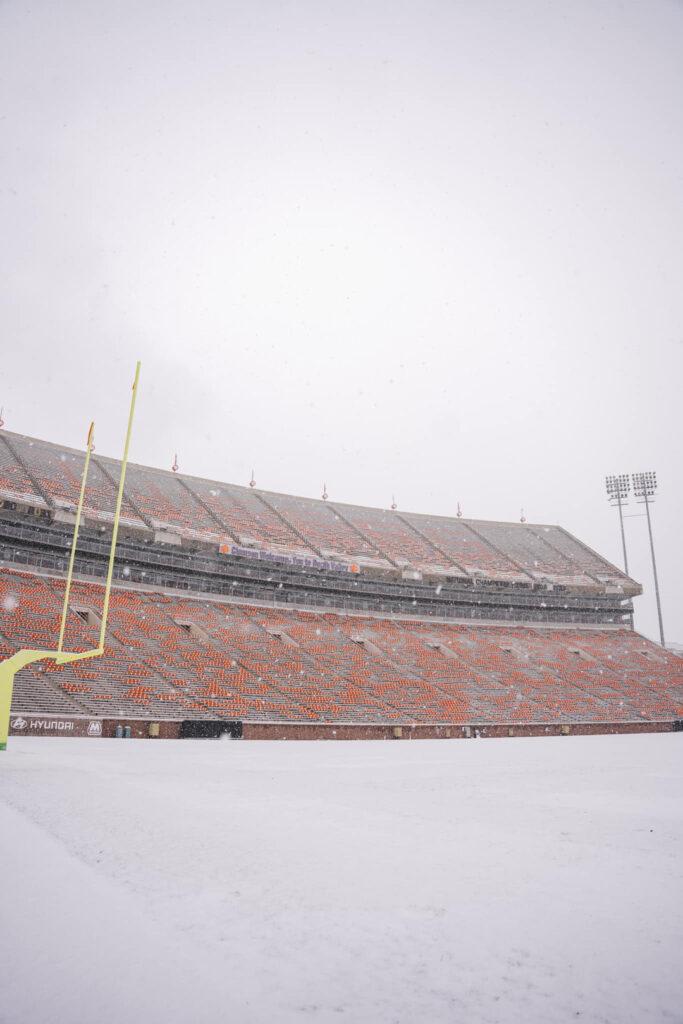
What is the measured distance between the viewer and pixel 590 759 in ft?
45.3

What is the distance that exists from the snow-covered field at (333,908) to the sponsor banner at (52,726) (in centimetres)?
1069

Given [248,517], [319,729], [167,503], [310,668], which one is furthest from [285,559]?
[319,729]

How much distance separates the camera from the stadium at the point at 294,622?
21.1 meters

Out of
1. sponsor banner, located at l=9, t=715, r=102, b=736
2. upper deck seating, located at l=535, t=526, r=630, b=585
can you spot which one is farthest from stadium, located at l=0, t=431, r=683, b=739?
upper deck seating, located at l=535, t=526, r=630, b=585

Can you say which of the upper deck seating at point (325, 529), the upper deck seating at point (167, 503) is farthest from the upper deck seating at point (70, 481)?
the upper deck seating at point (325, 529)

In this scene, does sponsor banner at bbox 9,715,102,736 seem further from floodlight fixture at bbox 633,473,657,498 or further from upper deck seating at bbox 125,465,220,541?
floodlight fixture at bbox 633,473,657,498

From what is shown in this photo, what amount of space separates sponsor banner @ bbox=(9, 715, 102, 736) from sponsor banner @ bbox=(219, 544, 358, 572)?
1616cm

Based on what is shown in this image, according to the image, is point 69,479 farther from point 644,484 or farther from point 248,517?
point 644,484

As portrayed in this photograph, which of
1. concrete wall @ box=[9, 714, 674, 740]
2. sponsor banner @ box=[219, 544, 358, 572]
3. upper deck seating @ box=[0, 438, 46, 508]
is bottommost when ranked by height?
concrete wall @ box=[9, 714, 674, 740]

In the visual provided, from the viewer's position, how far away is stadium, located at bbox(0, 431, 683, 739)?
21141 millimetres

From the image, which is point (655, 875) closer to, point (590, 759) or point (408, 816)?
point (408, 816)

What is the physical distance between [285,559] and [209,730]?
53.7 ft

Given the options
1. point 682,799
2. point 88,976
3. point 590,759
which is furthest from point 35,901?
point 590,759

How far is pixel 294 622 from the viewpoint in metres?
32.6
